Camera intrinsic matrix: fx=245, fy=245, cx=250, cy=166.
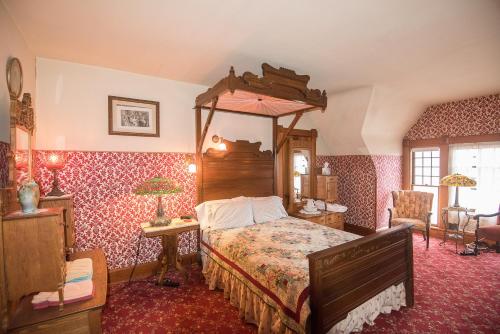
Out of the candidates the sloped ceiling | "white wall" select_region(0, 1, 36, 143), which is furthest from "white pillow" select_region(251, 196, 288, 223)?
"white wall" select_region(0, 1, 36, 143)

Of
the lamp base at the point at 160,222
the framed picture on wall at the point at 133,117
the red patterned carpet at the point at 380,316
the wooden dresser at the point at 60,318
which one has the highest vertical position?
the framed picture on wall at the point at 133,117

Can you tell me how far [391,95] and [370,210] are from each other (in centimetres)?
249

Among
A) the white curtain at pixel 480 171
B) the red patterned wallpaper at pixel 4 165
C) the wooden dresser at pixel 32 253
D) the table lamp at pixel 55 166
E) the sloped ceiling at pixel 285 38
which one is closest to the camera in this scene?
the wooden dresser at pixel 32 253

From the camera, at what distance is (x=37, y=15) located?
7.27 feet

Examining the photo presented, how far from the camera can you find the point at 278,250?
2.70 m

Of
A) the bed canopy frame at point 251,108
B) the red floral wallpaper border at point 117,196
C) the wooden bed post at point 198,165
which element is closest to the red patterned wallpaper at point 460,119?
the bed canopy frame at point 251,108

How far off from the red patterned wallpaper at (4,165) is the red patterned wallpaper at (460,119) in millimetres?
7143

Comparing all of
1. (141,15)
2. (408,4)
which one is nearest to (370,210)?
(408,4)

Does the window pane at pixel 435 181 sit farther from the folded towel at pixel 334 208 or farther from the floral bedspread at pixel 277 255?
the floral bedspread at pixel 277 255

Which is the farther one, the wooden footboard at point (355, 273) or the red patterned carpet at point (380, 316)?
the red patterned carpet at point (380, 316)

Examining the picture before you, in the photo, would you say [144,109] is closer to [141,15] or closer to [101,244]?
[141,15]

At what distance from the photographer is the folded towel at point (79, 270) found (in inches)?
79.5

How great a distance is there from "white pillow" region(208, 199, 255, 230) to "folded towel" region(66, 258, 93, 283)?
5.29 ft

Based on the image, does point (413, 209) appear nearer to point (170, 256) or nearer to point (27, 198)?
point (170, 256)
